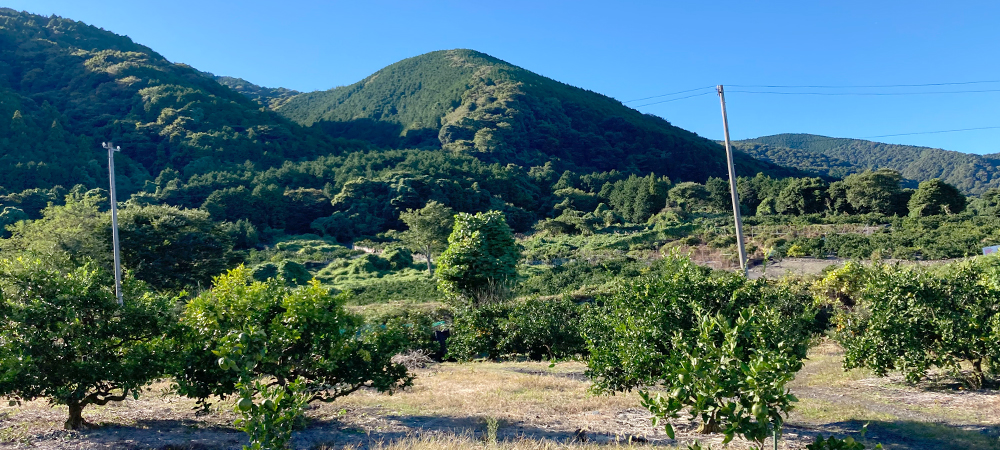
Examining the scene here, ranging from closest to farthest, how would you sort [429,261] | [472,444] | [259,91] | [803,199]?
1. [472,444]
2. [429,261]
3. [803,199]
4. [259,91]

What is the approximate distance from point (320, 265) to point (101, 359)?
34.6 meters

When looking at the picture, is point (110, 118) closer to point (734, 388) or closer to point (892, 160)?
point (734, 388)

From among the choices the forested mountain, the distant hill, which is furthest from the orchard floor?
the distant hill

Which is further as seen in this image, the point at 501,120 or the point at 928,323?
the point at 501,120

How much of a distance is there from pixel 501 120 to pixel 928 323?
360 feet

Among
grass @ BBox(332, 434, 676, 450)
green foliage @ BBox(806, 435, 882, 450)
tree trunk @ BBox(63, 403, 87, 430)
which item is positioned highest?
green foliage @ BBox(806, 435, 882, 450)

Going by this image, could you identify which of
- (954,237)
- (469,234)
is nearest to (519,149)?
(954,237)

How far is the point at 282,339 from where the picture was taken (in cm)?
565

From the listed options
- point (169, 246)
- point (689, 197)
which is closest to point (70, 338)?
point (169, 246)

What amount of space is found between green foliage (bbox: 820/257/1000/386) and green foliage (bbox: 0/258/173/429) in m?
8.52

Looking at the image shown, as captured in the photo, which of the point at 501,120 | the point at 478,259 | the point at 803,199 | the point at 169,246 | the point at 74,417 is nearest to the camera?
the point at 74,417

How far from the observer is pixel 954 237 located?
28812mm

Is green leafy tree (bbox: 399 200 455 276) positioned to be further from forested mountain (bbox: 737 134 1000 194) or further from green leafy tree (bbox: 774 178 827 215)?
forested mountain (bbox: 737 134 1000 194)

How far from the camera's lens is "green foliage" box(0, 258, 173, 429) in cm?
526
